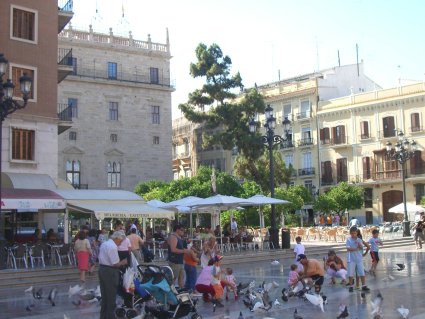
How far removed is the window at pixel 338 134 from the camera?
5791cm

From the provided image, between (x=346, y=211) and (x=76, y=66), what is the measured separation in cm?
2589

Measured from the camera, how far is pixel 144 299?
35.0ft

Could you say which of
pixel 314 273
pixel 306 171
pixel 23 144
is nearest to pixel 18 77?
pixel 23 144

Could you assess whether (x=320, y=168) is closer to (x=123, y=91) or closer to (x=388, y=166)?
(x=388, y=166)

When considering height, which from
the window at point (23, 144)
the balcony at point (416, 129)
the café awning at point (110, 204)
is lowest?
the café awning at point (110, 204)

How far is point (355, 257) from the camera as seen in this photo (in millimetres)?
13555

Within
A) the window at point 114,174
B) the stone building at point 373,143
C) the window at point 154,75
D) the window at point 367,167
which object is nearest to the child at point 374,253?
the window at point 114,174

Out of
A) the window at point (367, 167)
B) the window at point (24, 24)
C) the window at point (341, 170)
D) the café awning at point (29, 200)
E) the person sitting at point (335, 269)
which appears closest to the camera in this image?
the person sitting at point (335, 269)

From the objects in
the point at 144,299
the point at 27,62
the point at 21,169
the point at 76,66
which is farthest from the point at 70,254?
the point at 76,66

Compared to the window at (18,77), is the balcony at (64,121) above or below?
below

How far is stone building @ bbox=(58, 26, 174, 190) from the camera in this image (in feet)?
155

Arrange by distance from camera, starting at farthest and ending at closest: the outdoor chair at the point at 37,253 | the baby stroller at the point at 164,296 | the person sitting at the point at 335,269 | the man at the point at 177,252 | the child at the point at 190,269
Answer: the outdoor chair at the point at 37,253 < the person sitting at the point at 335,269 < the child at the point at 190,269 < the man at the point at 177,252 < the baby stroller at the point at 164,296

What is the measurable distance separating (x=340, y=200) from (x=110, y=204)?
30.6m

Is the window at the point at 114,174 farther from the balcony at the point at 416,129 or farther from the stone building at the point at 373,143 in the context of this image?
the balcony at the point at 416,129
